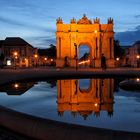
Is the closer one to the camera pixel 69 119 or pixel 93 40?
pixel 69 119

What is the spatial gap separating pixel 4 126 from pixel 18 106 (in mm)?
6771

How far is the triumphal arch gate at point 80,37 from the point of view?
295 feet

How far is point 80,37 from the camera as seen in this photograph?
91062 mm

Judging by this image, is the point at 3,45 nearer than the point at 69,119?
No

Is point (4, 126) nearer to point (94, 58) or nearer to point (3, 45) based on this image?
point (94, 58)

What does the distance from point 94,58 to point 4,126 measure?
7673 centimetres

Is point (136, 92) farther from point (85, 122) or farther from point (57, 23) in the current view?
point (57, 23)

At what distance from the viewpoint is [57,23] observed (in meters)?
90.6

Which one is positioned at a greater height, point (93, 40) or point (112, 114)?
point (93, 40)

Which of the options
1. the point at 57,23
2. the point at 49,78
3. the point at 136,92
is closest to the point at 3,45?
the point at 57,23

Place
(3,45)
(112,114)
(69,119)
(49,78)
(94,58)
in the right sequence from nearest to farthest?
(69,119) < (112,114) < (49,78) < (94,58) < (3,45)

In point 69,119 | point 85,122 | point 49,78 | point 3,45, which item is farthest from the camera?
point 3,45

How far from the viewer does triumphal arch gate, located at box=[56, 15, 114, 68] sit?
90.0m

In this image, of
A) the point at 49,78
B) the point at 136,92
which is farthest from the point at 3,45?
the point at 136,92
